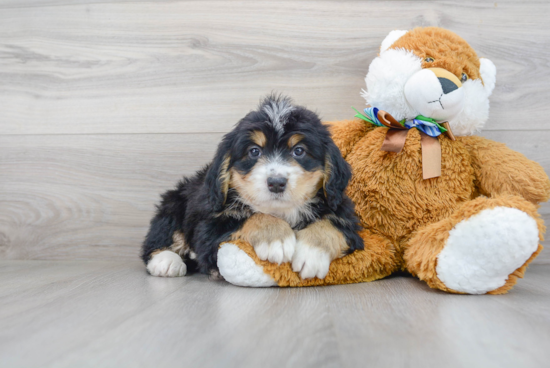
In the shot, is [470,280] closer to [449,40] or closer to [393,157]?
[393,157]

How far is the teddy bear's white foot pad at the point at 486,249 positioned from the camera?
146 centimetres

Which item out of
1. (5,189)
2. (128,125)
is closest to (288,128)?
(128,125)

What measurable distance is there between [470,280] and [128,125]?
6.39 ft

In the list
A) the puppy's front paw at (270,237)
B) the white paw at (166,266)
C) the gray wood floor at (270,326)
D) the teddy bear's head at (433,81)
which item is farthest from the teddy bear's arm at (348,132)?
the white paw at (166,266)

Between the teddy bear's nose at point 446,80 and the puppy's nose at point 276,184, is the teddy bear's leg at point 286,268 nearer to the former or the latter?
the puppy's nose at point 276,184

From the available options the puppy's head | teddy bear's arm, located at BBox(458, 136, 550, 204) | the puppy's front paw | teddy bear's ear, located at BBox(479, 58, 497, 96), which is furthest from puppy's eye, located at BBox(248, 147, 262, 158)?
teddy bear's ear, located at BBox(479, 58, 497, 96)

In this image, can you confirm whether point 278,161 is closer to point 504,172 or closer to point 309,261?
point 309,261

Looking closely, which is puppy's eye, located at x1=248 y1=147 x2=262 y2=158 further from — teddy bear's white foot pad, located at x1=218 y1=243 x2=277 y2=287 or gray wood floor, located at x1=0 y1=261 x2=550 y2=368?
gray wood floor, located at x1=0 y1=261 x2=550 y2=368

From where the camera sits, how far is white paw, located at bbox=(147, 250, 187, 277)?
2.03 metres

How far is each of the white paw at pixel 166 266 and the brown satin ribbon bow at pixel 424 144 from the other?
1061 millimetres

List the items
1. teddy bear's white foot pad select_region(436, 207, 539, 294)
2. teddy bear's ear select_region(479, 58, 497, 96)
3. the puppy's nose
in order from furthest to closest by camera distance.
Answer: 1. teddy bear's ear select_region(479, 58, 497, 96)
2. the puppy's nose
3. teddy bear's white foot pad select_region(436, 207, 539, 294)

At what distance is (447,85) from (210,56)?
1.33 m

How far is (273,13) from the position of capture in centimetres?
246

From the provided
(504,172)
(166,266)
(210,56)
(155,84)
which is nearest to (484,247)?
(504,172)
